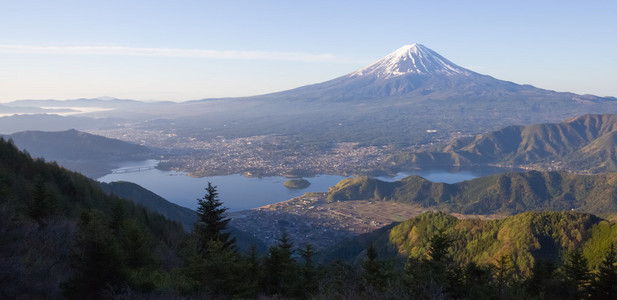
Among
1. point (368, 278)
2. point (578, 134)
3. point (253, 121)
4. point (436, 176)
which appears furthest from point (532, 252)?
point (253, 121)

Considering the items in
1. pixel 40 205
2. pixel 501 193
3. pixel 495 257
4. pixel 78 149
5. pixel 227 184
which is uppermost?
pixel 40 205

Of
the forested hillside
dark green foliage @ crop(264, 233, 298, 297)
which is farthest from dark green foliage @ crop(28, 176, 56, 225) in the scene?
the forested hillside

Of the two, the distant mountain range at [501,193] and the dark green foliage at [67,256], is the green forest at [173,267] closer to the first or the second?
the dark green foliage at [67,256]

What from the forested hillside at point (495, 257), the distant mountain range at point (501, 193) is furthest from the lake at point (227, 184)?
the forested hillside at point (495, 257)

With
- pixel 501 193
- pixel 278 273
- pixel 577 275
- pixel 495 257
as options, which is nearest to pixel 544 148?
pixel 501 193

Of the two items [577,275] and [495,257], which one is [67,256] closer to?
[577,275]

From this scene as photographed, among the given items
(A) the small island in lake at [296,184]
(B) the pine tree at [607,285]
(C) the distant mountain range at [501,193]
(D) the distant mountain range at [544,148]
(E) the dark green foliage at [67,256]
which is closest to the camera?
(E) the dark green foliage at [67,256]
